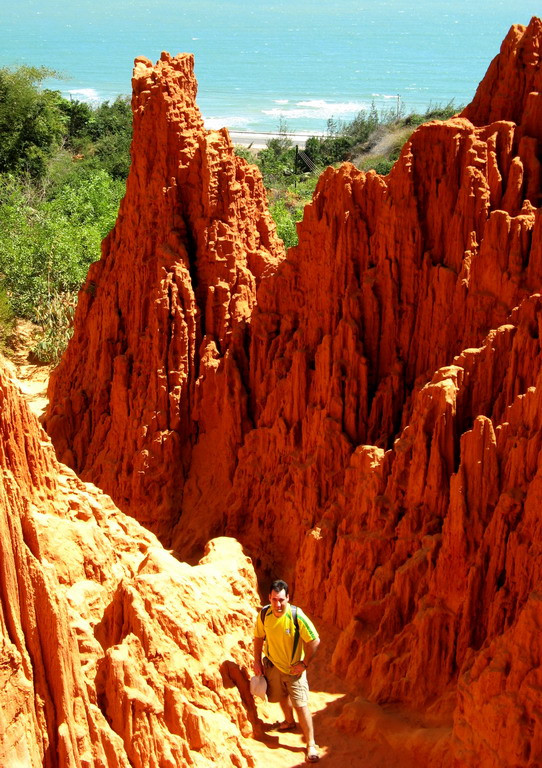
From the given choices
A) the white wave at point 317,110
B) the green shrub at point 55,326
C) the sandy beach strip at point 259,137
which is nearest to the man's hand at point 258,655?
the green shrub at point 55,326

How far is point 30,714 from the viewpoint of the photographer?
264 inches

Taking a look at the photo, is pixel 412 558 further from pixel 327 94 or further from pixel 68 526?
pixel 327 94

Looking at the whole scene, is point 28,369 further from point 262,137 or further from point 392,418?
point 262,137

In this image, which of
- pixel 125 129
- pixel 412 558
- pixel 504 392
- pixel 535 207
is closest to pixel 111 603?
pixel 412 558

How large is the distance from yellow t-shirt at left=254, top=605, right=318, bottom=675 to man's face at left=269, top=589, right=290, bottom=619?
0.05 m

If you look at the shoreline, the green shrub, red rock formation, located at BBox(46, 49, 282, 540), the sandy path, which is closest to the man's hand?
red rock formation, located at BBox(46, 49, 282, 540)

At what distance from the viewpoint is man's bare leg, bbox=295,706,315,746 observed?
8.79 m

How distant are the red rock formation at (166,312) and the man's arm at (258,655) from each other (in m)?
4.51

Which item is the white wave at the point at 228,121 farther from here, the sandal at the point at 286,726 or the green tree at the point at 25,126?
the sandal at the point at 286,726

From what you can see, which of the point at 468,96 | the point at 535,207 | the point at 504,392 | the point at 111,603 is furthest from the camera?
the point at 468,96

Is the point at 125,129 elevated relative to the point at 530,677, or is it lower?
elevated

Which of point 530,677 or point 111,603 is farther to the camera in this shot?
point 111,603

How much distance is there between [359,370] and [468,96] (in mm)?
66841

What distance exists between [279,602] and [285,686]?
3.16ft
